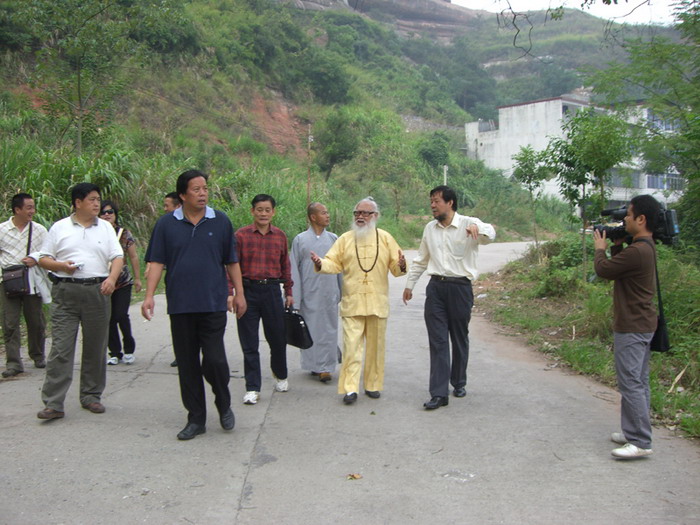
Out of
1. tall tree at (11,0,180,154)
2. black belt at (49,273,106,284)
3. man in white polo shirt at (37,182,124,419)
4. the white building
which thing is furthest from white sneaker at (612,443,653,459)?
the white building

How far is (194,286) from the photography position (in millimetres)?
4680

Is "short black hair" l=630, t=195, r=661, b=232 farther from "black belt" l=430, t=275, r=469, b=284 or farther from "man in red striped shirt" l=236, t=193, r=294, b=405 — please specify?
"man in red striped shirt" l=236, t=193, r=294, b=405

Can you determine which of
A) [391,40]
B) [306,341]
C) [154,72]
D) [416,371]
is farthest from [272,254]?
[391,40]

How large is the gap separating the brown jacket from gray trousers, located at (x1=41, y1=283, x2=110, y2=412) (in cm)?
381

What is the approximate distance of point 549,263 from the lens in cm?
1374

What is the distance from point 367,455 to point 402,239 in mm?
26381

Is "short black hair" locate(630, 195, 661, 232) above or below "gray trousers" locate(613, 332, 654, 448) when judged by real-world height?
above

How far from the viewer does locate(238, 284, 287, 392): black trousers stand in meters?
5.80

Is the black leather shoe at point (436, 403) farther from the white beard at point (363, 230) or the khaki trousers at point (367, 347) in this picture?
the white beard at point (363, 230)

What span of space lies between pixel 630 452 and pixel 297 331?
3.00 metres

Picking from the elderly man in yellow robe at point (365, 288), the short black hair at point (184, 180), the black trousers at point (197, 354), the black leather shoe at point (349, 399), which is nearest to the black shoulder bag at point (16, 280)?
the black trousers at point (197, 354)

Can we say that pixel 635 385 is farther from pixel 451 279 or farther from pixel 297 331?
pixel 297 331

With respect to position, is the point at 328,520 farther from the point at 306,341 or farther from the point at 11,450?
the point at 306,341

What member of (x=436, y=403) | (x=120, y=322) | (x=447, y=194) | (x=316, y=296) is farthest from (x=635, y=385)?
(x=120, y=322)
